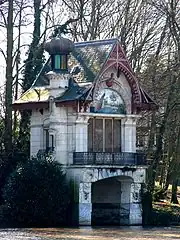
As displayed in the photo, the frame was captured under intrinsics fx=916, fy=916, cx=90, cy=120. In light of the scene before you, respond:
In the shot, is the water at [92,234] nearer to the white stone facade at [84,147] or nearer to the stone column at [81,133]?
the white stone facade at [84,147]

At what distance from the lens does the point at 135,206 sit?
4662 cm

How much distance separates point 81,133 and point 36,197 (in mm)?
4364

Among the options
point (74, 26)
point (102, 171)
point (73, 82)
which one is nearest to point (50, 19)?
point (74, 26)

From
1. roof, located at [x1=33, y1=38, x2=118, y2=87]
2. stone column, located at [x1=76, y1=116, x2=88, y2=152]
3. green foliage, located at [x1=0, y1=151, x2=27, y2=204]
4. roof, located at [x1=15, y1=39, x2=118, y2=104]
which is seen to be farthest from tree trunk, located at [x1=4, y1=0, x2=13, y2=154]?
stone column, located at [x1=76, y1=116, x2=88, y2=152]

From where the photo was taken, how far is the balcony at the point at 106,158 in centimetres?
4522

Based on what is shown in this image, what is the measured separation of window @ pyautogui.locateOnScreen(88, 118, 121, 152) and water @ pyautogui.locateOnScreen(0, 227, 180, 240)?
5.50 m

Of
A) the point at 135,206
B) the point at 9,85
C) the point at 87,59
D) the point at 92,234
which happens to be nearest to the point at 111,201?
the point at 135,206

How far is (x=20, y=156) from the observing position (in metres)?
48.9

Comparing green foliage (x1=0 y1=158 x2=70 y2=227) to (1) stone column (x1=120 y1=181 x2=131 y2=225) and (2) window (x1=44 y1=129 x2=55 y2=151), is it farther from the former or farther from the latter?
(1) stone column (x1=120 y1=181 x2=131 y2=225)

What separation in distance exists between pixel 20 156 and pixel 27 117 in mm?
4405

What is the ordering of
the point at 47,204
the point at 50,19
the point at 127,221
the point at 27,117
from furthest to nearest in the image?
the point at 50,19 → the point at 27,117 → the point at 127,221 → the point at 47,204

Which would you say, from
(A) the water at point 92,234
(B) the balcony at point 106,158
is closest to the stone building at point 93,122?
(B) the balcony at point 106,158

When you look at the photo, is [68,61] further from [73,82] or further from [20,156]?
[20,156]

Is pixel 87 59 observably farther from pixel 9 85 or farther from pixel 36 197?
pixel 36 197
